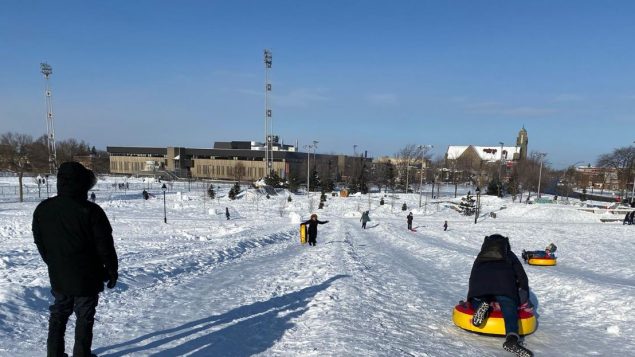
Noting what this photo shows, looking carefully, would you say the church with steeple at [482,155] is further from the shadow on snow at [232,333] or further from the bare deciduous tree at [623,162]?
the shadow on snow at [232,333]

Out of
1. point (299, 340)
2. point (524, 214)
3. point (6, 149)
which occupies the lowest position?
point (524, 214)

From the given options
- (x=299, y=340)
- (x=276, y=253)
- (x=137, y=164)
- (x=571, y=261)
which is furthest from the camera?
(x=137, y=164)

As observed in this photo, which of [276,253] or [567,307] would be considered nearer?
[567,307]

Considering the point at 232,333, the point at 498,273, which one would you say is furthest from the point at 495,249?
the point at 232,333

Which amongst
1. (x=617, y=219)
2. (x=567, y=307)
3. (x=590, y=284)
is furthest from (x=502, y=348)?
(x=617, y=219)

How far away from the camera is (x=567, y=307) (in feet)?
26.5

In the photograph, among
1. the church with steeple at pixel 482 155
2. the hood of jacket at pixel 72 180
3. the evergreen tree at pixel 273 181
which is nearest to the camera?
the hood of jacket at pixel 72 180

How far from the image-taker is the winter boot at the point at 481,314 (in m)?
5.34

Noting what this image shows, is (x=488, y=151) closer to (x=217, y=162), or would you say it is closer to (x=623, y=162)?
(x=623, y=162)

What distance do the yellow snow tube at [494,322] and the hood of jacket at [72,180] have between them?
5.43m

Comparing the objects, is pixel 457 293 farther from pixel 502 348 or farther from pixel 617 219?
pixel 617 219

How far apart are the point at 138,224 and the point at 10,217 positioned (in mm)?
11460

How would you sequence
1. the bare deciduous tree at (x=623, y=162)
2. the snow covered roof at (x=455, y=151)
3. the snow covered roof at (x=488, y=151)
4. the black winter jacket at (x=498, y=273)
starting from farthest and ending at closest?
the snow covered roof at (x=455, y=151), the snow covered roof at (x=488, y=151), the bare deciduous tree at (x=623, y=162), the black winter jacket at (x=498, y=273)

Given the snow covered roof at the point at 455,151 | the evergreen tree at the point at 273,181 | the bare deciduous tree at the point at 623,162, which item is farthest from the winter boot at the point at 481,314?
the snow covered roof at the point at 455,151
